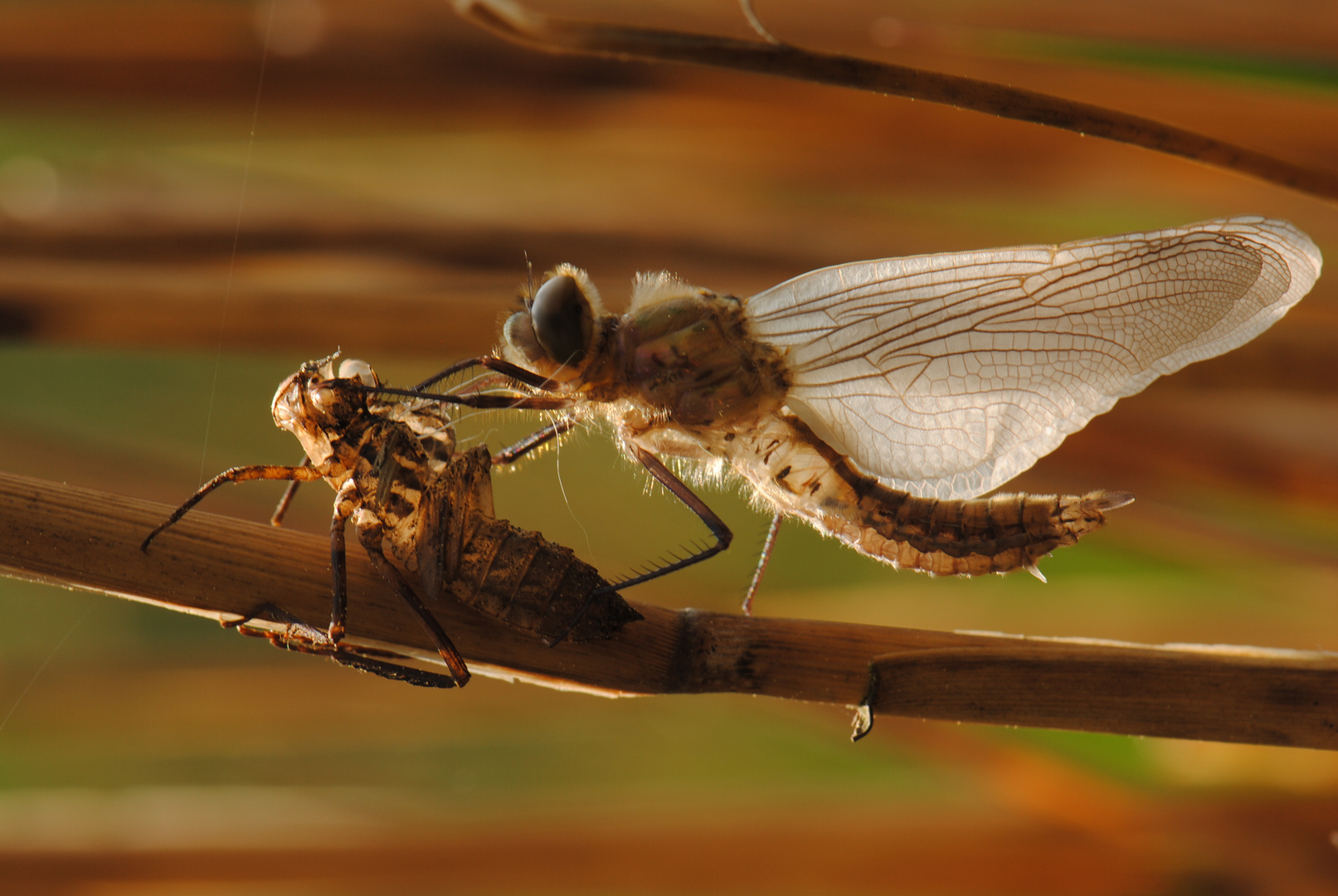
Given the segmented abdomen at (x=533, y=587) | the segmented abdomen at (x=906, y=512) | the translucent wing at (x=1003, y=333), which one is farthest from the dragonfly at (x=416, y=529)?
the translucent wing at (x=1003, y=333)

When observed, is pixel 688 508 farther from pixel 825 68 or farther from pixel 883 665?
pixel 825 68

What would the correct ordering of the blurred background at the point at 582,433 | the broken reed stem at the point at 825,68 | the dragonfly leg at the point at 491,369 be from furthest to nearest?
the blurred background at the point at 582,433 → the dragonfly leg at the point at 491,369 → the broken reed stem at the point at 825,68

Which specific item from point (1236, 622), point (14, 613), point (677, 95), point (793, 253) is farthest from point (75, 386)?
point (1236, 622)

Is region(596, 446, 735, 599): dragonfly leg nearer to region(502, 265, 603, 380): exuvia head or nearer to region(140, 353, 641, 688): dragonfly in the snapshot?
region(502, 265, 603, 380): exuvia head

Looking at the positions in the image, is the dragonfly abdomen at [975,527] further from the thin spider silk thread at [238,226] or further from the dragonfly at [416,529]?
the thin spider silk thread at [238,226]

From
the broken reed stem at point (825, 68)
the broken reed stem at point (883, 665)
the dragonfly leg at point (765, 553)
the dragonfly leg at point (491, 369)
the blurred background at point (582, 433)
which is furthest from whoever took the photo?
the dragonfly leg at point (765, 553)

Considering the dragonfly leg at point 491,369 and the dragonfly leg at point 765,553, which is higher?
the dragonfly leg at point 491,369

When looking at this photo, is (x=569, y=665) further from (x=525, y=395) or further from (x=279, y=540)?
(x=525, y=395)
